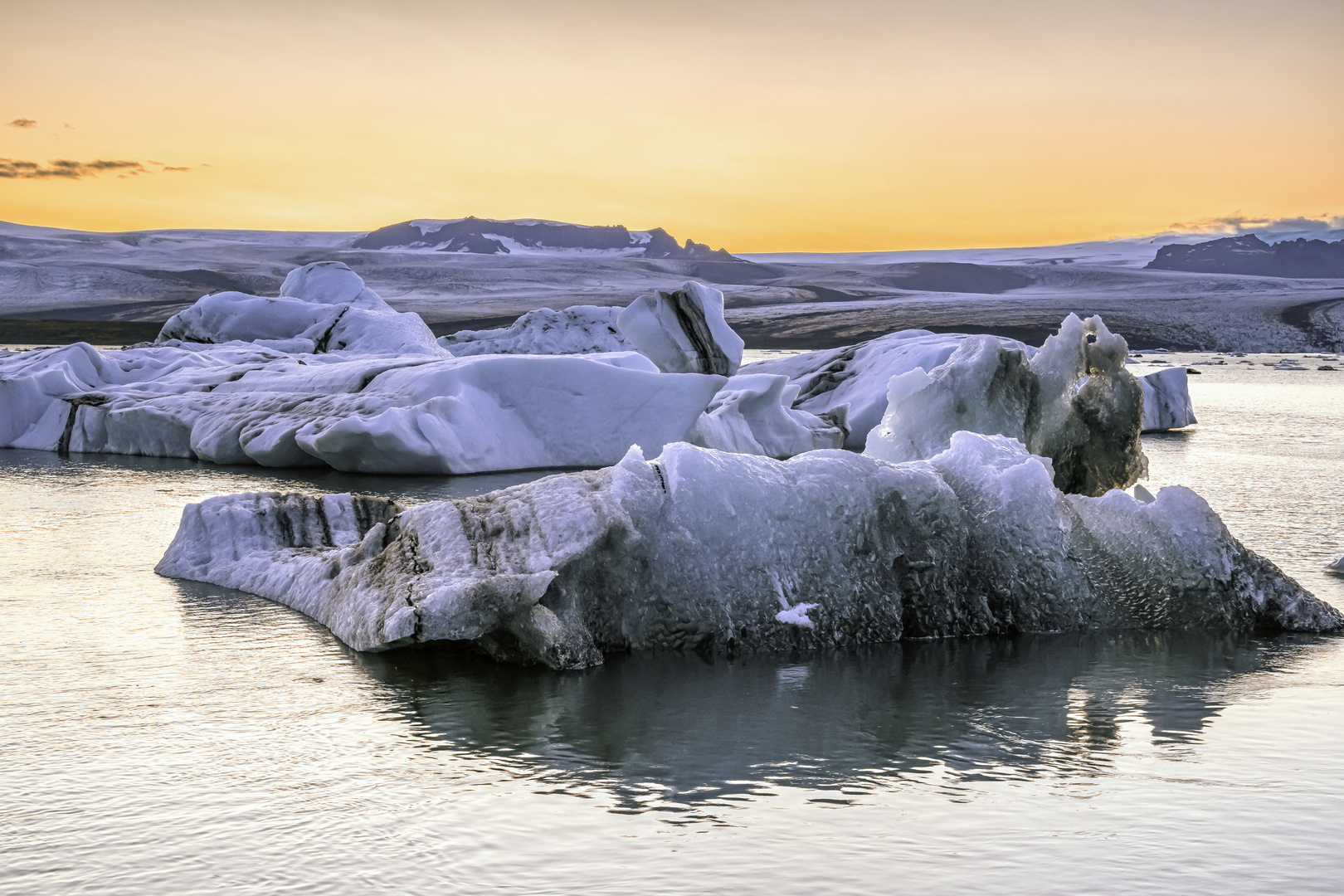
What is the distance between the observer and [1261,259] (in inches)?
5207

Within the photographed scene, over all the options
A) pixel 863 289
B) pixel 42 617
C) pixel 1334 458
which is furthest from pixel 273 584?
pixel 863 289

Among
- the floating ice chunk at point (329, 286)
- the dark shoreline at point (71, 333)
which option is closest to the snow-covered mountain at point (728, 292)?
the dark shoreline at point (71, 333)

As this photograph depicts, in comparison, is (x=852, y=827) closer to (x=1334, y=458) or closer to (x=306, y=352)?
(x=1334, y=458)

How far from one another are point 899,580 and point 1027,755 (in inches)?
64.3

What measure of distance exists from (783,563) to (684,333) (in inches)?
464

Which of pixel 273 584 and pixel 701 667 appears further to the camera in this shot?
pixel 273 584

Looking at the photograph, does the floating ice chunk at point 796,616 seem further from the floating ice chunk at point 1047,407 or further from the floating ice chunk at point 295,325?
the floating ice chunk at point 295,325

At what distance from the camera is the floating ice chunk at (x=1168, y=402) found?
17.4 metres

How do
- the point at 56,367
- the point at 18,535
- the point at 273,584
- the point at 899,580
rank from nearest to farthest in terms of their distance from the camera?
the point at 899,580 → the point at 273,584 → the point at 18,535 → the point at 56,367

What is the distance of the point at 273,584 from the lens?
20.2 ft

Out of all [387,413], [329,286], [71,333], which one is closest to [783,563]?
[387,413]

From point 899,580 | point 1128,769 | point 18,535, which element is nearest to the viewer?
point 1128,769

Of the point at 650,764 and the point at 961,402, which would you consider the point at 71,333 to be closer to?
the point at 961,402

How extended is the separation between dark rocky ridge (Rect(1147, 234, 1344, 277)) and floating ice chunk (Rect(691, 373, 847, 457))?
4802 inches
